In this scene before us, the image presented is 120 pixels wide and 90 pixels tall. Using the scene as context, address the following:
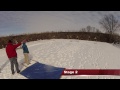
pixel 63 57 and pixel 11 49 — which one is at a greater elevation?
pixel 11 49

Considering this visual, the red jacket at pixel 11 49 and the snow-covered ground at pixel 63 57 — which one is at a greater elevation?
the red jacket at pixel 11 49

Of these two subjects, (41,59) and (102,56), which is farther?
(102,56)

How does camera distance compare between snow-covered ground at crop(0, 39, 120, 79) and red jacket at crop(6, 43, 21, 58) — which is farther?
snow-covered ground at crop(0, 39, 120, 79)

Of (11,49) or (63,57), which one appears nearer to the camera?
(11,49)

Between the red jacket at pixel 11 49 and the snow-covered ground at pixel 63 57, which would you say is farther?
the snow-covered ground at pixel 63 57

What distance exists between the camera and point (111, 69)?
27.8 ft

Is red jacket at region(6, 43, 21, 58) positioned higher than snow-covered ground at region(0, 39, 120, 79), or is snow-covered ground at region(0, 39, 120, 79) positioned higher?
red jacket at region(6, 43, 21, 58)
